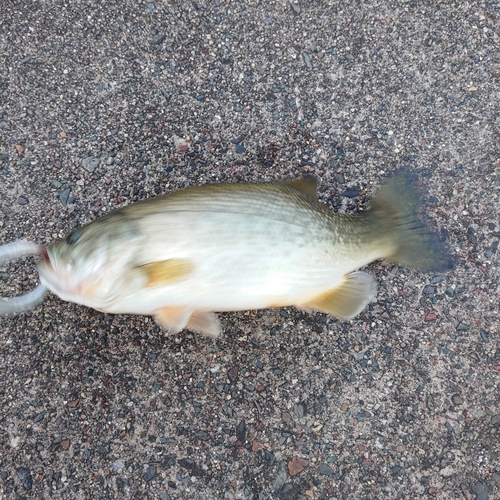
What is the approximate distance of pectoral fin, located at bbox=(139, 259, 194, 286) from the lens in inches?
65.2

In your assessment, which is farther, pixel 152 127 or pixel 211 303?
pixel 152 127

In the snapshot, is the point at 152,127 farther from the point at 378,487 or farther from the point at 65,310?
the point at 378,487

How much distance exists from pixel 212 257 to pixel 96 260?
1.38 ft

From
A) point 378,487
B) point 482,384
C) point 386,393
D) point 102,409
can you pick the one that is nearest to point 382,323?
point 386,393

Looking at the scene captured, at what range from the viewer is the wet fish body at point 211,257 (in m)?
1.66

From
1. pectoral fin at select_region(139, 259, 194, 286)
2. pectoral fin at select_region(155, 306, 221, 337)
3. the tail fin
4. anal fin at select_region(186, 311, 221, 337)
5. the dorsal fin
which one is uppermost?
the dorsal fin

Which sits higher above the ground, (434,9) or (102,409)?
(434,9)

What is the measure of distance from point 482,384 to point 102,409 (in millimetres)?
1819

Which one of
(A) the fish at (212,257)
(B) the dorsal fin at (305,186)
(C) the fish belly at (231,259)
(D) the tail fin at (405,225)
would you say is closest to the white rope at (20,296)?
(A) the fish at (212,257)

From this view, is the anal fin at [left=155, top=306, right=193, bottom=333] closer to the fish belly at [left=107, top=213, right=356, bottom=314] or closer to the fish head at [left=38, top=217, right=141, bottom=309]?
the fish belly at [left=107, top=213, right=356, bottom=314]

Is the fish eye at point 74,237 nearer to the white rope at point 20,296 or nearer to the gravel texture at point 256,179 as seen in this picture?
the white rope at point 20,296

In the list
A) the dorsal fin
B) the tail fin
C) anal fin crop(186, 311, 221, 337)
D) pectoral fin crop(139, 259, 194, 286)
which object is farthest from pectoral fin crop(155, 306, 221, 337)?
the tail fin

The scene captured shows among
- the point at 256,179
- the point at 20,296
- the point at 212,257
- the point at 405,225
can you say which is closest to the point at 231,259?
the point at 212,257

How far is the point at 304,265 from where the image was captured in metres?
1.82
